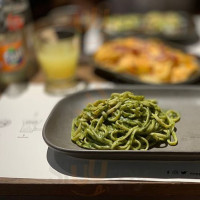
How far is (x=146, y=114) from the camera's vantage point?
1.19 meters

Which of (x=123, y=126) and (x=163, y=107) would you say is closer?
(x=123, y=126)

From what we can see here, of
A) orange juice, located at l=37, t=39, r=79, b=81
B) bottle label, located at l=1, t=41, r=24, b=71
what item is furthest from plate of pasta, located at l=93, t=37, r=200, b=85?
bottle label, located at l=1, t=41, r=24, b=71

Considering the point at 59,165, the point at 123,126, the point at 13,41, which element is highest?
the point at 13,41

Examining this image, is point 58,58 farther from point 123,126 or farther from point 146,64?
point 123,126

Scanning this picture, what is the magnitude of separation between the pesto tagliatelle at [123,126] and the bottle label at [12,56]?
75 cm

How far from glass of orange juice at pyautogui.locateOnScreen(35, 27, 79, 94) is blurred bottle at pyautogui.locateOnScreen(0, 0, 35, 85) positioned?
0.13 metres

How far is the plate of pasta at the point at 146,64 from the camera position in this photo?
1744mm

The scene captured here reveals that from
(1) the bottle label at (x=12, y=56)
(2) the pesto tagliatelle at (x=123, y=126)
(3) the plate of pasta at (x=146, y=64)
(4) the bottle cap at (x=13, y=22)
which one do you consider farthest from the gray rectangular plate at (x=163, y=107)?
(4) the bottle cap at (x=13, y=22)

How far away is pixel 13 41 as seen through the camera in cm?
177

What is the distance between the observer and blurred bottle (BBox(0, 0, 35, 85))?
1.76 meters

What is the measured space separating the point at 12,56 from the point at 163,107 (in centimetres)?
96

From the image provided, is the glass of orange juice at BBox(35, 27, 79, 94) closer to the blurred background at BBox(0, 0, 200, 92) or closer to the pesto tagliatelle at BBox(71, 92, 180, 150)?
the blurred background at BBox(0, 0, 200, 92)

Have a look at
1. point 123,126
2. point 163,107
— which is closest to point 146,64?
point 163,107

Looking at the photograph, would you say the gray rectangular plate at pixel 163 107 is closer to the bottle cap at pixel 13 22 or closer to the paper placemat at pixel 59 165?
the paper placemat at pixel 59 165
